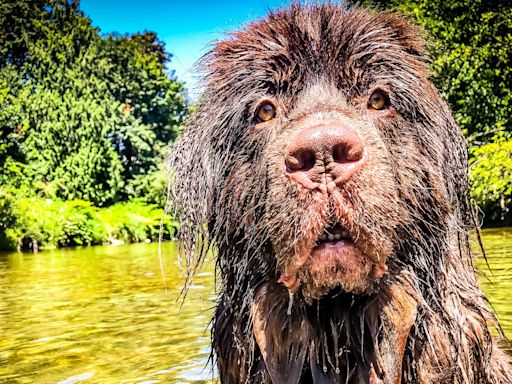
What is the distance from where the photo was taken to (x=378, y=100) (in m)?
A: 3.17

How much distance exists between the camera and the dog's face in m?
2.65

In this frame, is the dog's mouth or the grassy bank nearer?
the dog's mouth

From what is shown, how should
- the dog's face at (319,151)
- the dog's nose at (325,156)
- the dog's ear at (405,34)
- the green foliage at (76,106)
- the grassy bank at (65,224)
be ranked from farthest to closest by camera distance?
the green foliage at (76,106), the grassy bank at (65,224), the dog's ear at (405,34), the dog's face at (319,151), the dog's nose at (325,156)

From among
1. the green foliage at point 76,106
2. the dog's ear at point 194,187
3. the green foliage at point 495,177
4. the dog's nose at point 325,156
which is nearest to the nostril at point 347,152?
the dog's nose at point 325,156

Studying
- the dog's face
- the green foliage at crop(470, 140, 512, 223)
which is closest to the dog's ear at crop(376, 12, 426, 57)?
the dog's face

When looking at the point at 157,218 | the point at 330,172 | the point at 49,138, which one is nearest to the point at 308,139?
the point at 330,172

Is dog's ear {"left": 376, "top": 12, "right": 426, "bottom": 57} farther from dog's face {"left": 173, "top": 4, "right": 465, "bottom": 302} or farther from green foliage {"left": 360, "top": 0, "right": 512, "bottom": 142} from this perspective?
green foliage {"left": 360, "top": 0, "right": 512, "bottom": 142}

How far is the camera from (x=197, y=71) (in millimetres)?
3824

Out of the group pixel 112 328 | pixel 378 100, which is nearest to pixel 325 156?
pixel 378 100

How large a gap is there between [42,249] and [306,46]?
26.2 meters

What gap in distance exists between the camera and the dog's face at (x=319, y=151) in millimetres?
2650

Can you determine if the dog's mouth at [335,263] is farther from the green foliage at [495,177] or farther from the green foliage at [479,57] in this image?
the green foliage at [479,57]

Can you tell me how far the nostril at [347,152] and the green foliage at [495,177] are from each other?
59.1 ft

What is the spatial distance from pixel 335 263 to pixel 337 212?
23cm
